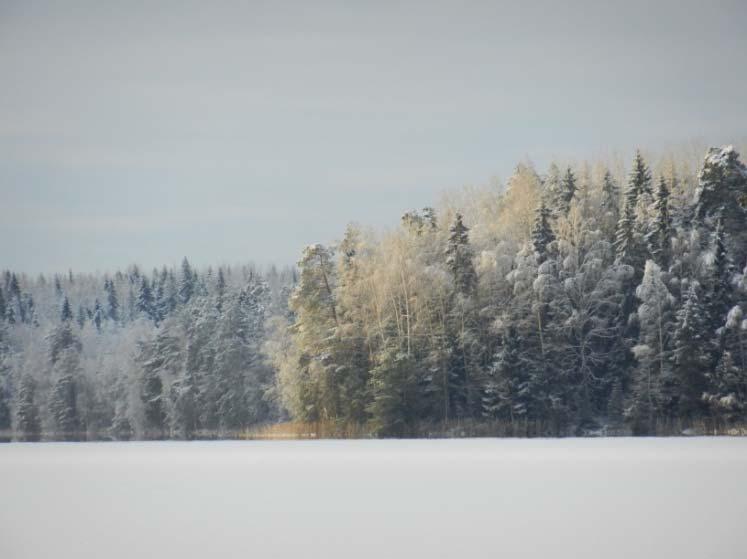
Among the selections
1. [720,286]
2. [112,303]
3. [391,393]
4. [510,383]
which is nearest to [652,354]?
[720,286]

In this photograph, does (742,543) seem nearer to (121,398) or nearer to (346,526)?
(346,526)

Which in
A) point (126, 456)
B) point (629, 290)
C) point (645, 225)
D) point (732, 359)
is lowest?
point (126, 456)

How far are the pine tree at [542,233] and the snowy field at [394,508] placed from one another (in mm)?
24156

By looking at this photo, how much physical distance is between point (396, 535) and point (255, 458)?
83.1 ft

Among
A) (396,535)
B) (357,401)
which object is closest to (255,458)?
(357,401)

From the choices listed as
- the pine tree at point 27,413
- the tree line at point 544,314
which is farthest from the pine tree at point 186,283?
the tree line at point 544,314

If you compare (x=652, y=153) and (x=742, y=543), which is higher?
(x=652, y=153)

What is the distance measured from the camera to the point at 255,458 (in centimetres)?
4325

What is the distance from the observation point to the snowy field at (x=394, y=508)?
57.5 feet

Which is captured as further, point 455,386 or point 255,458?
point 455,386

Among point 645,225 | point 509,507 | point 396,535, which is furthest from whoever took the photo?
point 645,225

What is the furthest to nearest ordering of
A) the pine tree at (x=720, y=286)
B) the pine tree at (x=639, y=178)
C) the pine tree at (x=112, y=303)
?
the pine tree at (x=112, y=303), the pine tree at (x=639, y=178), the pine tree at (x=720, y=286)

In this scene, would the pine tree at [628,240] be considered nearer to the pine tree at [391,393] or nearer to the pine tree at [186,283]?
the pine tree at [391,393]

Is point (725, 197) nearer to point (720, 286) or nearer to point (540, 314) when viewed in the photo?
point (720, 286)
